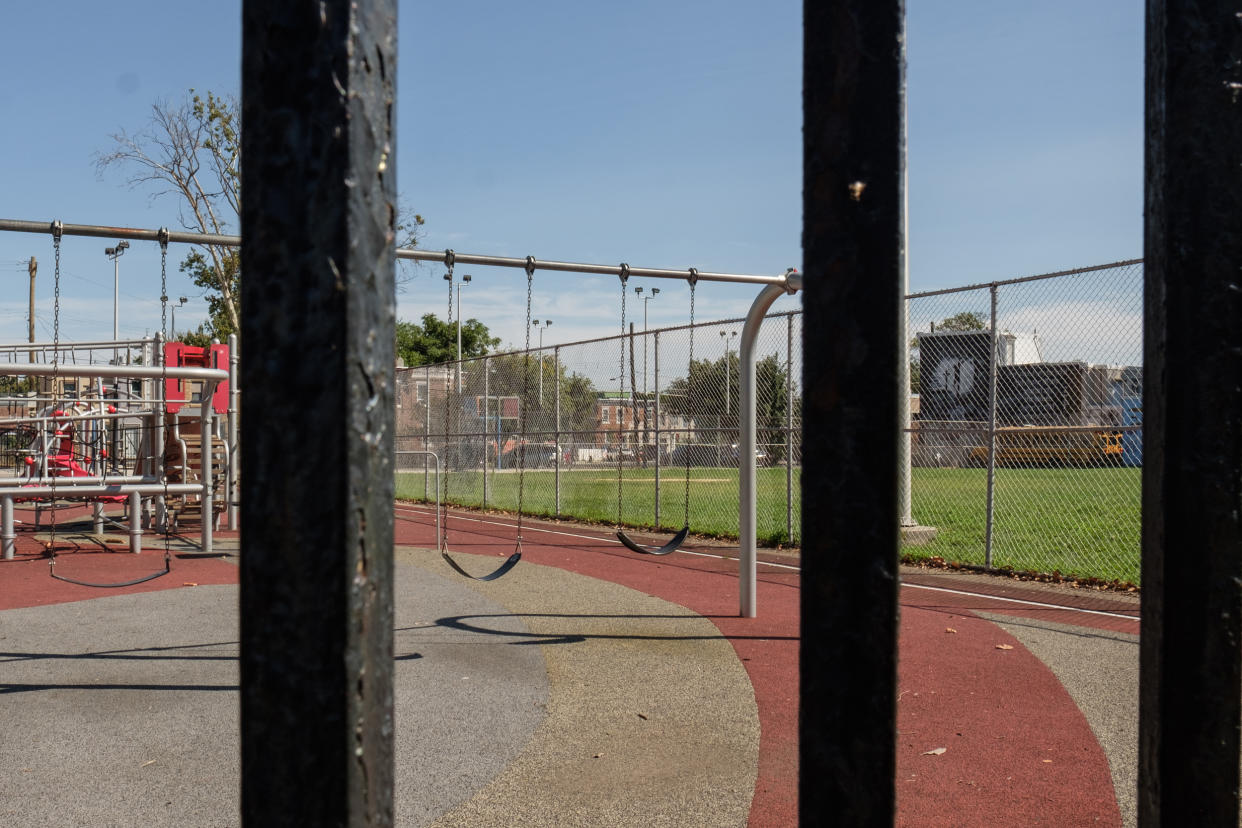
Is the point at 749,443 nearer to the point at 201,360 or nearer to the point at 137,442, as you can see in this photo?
the point at 201,360

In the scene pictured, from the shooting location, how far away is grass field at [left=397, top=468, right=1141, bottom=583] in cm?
1098

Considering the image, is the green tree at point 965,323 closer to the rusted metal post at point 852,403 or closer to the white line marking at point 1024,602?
the white line marking at point 1024,602

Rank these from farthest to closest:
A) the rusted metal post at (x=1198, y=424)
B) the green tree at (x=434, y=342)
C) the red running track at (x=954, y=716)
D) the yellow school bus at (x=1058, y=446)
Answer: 1. the green tree at (x=434, y=342)
2. the yellow school bus at (x=1058, y=446)
3. the red running track at (x=954, y=716)
4. the rusted metal post at (x=1198, y=424)

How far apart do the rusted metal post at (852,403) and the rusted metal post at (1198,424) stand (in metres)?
0.56

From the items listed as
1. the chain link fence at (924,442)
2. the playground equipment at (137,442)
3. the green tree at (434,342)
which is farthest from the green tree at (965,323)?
the green tree at (434,342)

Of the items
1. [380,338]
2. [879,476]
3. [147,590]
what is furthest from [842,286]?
[147,590]

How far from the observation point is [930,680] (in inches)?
218

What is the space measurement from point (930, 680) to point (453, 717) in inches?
106

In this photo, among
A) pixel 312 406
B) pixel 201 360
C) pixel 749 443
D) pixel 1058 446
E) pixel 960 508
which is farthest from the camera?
pixel 960 508

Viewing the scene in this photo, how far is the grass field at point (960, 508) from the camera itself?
1098 cm

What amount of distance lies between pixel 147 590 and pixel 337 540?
896 cm

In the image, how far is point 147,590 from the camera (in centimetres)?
887

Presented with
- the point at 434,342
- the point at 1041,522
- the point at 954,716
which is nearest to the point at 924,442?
the point at 1041,522

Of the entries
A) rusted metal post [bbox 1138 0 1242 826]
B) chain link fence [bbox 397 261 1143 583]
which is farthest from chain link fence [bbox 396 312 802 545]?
rusted metal post [bbox 1138 0 1242 826]
